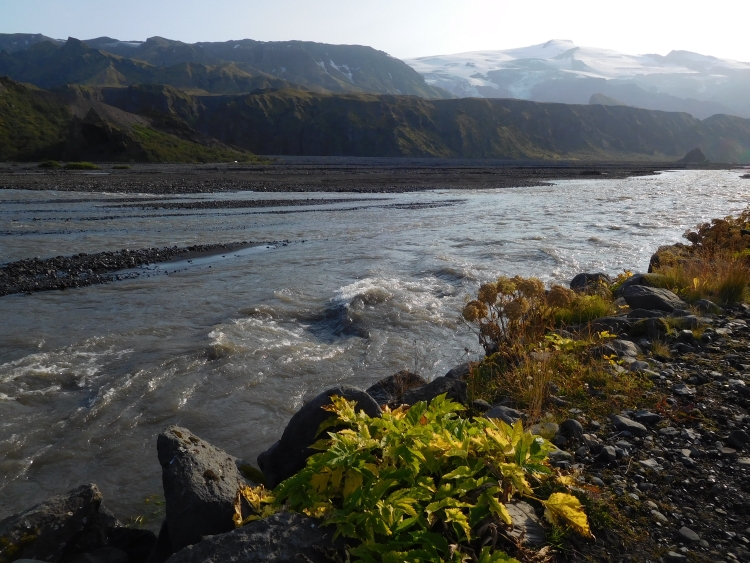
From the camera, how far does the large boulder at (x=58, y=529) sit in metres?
4.36

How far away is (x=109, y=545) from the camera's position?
472 centimetres

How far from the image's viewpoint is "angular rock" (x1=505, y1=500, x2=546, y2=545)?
355 centimetres

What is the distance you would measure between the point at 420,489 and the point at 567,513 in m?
1.02

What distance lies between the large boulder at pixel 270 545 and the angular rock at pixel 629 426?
10.4 ft

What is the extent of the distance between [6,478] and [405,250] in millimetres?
16403

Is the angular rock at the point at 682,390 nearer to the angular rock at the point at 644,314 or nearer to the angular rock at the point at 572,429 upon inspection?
the angular rock at the point at 572,429

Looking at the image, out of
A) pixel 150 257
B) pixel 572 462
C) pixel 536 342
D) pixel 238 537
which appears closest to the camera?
pixel 238 537

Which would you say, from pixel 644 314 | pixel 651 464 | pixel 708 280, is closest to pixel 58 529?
pixel 651 464

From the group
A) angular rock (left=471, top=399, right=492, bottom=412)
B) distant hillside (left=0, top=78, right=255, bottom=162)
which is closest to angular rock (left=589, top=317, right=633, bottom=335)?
angular rock (left=471, top=399, right=492, bottom=412)

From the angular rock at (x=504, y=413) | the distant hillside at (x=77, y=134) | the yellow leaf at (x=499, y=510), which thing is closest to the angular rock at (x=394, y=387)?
the angular rock at (x=504, y=413)

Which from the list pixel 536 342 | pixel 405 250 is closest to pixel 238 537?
pixel 536 342

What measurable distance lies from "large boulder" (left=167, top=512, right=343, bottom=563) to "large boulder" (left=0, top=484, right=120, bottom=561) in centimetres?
174

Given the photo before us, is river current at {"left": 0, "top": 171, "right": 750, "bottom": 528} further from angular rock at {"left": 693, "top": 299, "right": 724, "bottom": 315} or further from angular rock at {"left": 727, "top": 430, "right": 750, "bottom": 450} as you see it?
angular rock at {"left": 727, "top": 430, "right": 750, "bottom": 450}

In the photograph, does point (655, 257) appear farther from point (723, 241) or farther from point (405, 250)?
point (405, 250)
